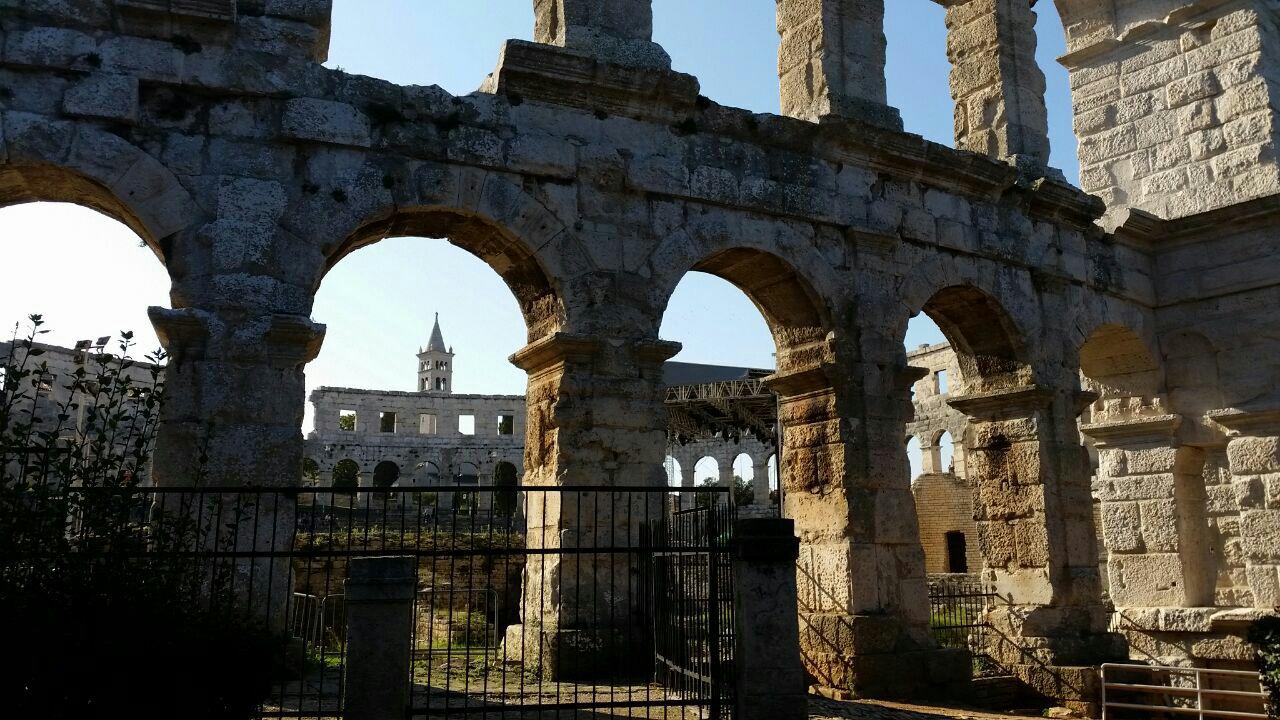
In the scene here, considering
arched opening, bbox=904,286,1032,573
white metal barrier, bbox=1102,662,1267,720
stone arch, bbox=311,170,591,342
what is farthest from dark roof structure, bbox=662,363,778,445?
stone arch, bbox=311,170,591,342

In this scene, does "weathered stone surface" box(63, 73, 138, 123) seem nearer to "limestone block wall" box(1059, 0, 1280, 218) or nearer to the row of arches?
the row of arches

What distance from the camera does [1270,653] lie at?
7750 millimetres

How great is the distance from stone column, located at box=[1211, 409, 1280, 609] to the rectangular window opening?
34.3 metres

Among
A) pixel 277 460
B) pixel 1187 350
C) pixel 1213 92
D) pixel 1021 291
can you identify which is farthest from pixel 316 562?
pixel 1213 92

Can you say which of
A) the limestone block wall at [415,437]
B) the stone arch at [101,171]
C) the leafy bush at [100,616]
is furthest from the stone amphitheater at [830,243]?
the limestone block wall at [415,437]

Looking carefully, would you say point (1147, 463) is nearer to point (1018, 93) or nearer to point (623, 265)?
point (1018, 93)

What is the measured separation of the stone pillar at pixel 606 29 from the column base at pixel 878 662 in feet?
15.6

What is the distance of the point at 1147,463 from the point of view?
36.3 ft

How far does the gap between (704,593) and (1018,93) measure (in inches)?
260

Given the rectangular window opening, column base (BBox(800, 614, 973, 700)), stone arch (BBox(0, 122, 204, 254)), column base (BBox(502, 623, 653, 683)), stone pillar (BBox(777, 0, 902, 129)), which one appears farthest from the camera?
the rectangular window opening

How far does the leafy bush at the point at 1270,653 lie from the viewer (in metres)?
7.61

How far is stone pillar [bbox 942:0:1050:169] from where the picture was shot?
10547 mm

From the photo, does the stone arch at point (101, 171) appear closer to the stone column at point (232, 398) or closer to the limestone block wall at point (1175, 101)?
the stone column at point (232, 398)

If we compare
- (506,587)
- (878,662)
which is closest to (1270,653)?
(878,662)
